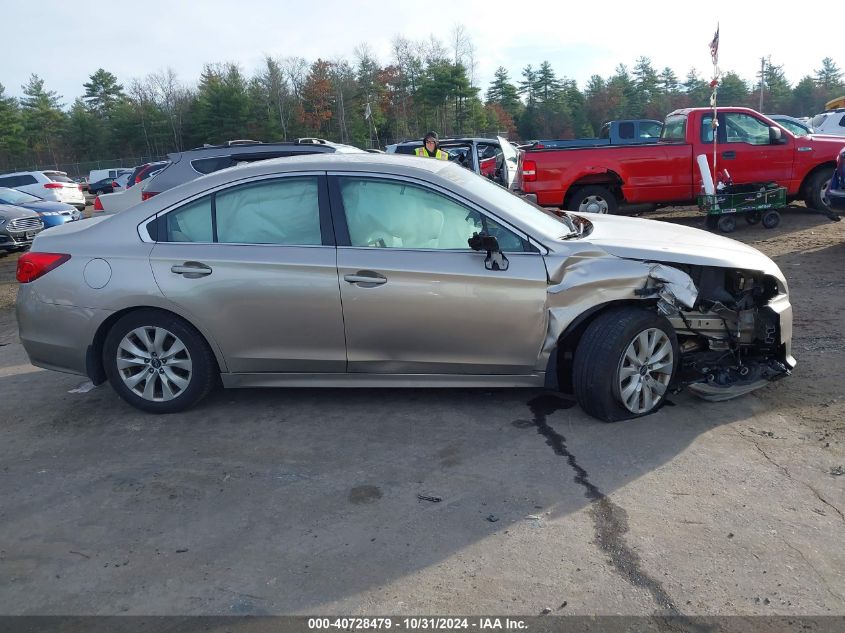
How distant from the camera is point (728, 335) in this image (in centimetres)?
486

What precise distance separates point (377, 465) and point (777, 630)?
2.17m

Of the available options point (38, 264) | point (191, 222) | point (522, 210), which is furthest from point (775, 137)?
point (38, 264)

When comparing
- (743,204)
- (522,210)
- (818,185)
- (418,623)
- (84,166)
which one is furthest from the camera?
(84,166)

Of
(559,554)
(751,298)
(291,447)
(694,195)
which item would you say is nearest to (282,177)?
Answer: (291,447)

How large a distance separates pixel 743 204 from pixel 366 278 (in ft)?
28.8

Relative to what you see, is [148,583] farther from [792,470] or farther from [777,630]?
[792,470]

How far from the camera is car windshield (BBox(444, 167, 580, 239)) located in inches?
187

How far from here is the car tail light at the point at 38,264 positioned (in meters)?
4.85

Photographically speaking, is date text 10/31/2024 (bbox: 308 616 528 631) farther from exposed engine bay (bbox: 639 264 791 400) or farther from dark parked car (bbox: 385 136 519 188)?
dark parked car (bbox: 385 136 519 188)

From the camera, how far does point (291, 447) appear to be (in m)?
4.40

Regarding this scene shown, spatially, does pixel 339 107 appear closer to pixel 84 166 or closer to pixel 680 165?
pixel 84 166

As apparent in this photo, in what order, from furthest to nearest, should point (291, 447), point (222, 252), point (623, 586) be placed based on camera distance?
point (222, 252), point (291, 447), point (623, 586)

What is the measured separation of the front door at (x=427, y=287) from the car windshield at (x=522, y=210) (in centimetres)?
22

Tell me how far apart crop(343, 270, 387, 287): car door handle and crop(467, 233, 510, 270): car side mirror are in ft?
1.99
